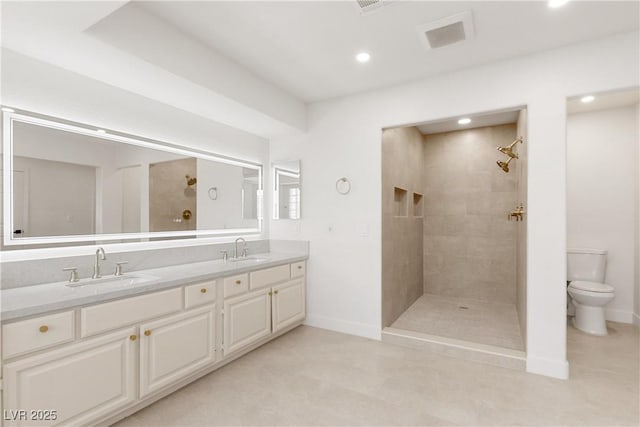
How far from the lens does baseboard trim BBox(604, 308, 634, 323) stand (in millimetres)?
3561

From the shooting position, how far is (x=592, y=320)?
327 cm

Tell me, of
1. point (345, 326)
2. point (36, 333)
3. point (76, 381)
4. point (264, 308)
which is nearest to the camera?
point (36, 333)

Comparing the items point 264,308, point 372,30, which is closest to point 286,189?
point 264,308

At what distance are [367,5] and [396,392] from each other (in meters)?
2.56

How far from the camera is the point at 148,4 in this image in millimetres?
1896

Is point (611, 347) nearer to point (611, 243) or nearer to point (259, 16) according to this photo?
point (611, 243)

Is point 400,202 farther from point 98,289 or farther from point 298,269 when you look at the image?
point 98,289

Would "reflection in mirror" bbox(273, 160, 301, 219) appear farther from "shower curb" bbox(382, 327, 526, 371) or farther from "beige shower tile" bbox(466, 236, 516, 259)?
"beige shower tile" bbox(466, 236, 516, 259)

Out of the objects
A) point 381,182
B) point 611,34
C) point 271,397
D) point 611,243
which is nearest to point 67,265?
point 271,397

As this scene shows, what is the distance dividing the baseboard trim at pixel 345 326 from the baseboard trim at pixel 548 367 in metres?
1.26

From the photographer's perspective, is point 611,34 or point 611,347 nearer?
point 611,34

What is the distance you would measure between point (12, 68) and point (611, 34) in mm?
3919

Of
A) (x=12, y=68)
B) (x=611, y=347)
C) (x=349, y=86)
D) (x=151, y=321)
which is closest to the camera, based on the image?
(x=12, y=68)

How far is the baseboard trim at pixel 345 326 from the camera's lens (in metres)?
3.23
